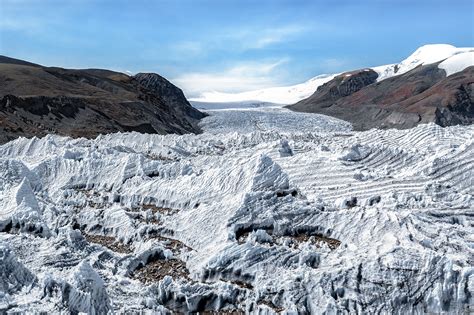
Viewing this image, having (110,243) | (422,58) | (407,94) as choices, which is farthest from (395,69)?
(110,243)

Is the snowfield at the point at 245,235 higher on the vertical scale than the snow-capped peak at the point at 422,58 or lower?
lower

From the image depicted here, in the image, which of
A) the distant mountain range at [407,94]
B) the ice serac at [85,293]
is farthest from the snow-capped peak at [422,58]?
the ice serac at [85,293]

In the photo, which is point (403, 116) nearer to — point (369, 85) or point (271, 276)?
point (369, 85)

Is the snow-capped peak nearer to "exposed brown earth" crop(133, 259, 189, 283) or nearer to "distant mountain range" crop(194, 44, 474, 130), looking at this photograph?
"distant mountain range" crop(194, 44, 474, 130)

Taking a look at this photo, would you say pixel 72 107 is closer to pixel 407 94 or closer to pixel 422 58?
pixel 407 94

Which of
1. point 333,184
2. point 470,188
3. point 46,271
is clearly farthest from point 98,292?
point 470,188

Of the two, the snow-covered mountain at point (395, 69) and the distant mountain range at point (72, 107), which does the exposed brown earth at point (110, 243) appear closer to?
the distant mountain range at point (72, 107)
